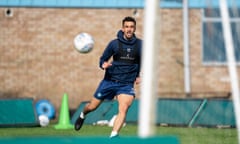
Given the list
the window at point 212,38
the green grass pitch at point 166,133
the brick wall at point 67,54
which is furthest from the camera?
the brick wall at point 67,54

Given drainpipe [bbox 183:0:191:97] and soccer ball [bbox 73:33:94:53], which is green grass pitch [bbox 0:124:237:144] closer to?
soccer ball [bbox 73:33:94:53]

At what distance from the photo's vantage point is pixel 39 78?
Answer: 28.8 meters

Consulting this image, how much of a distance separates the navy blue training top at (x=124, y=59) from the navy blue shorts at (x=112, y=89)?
98 millimetres

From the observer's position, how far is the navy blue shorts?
13641 mm

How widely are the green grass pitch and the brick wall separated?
24.9ft

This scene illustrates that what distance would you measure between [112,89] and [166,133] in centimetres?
467

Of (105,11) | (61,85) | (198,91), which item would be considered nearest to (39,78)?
(61,85)

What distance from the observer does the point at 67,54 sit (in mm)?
28953

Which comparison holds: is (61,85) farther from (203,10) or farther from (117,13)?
(203,10)

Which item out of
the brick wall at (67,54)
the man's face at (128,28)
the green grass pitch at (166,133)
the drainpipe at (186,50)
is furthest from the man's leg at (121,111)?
the drainpipe at (186,50)

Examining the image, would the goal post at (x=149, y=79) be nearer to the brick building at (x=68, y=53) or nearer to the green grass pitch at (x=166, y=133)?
the green grass pitch at (x=166, y=133)

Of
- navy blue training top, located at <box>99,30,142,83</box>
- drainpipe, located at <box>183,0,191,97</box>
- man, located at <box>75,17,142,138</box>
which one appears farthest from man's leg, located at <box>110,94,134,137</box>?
drainpipe, located at <box>183,0,191,97</box>

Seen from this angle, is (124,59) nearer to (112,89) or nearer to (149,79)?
(112,89)

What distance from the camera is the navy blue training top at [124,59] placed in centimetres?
1375
